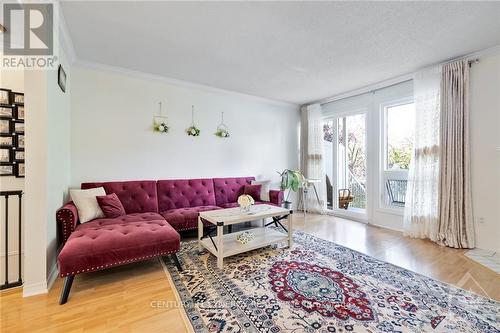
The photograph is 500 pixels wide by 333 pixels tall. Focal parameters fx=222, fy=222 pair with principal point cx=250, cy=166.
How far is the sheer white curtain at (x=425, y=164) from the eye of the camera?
3.19 m

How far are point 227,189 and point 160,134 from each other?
1.51 metres

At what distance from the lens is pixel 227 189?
13.6ft

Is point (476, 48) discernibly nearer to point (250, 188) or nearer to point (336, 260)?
point (336, 260)

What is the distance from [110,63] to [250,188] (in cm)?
292

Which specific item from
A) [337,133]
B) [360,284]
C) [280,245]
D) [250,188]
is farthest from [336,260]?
[337,133]

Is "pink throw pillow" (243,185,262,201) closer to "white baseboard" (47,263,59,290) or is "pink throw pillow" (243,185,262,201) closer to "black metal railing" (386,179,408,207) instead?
"black metal railing" (386,179,408,207)

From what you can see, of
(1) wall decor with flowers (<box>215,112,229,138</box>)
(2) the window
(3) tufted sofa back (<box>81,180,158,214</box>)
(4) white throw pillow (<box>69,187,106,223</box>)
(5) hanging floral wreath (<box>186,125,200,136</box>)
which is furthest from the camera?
(1) wall decor with flowers (<box>215,112,229,138</box>)

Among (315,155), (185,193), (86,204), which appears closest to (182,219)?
(185,193)

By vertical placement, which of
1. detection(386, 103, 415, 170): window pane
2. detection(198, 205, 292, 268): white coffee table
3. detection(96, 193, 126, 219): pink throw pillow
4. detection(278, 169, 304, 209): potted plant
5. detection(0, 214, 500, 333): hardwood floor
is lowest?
detection(0, 214, 500, 333): hardwood floor

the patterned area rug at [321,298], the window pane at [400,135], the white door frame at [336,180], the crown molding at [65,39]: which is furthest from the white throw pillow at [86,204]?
the window pane at [400,135]

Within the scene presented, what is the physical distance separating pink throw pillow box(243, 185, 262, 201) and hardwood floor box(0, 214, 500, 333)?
1.72 metres

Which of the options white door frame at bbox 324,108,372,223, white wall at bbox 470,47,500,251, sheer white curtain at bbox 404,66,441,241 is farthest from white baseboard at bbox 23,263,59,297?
white wall at bbox 470,47,500,251

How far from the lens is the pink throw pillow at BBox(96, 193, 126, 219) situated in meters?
2.74

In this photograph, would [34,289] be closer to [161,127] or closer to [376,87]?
[161,127]
